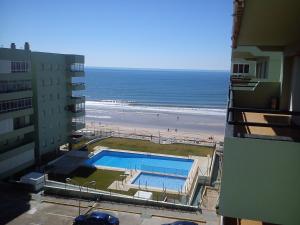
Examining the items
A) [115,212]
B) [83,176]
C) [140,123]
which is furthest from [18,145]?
[140,123]

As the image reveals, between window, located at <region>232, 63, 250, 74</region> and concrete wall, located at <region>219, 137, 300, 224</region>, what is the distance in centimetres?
2600

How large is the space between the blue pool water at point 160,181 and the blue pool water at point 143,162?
1637mm

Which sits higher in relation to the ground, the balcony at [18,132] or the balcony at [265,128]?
the balcony at [265,128]

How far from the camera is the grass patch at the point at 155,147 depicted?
4576cm

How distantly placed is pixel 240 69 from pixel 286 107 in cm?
2018

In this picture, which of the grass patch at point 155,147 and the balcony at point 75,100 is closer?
the balcony at point 75,100

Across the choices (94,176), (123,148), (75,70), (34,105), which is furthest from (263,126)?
(123,148)

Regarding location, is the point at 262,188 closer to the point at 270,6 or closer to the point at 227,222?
the point at 270,6

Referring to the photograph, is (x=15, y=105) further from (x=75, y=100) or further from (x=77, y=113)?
(x=77, y=113)

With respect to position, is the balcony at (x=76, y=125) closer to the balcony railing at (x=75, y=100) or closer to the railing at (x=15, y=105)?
the balcony railing at (x=75, y=100)

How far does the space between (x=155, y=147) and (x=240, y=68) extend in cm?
2107

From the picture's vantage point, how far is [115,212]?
81.6 feet

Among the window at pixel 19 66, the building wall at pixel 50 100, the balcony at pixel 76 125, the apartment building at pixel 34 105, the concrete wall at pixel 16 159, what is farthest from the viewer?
the balcony at pixel 76 125

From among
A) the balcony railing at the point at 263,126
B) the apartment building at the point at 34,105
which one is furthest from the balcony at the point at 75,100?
the balcony railing at the point at 263,126
